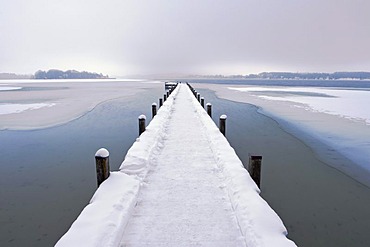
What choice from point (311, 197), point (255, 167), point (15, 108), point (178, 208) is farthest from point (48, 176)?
point (15, 108)

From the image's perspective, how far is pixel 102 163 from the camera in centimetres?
478

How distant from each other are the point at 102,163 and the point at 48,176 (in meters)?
4.59

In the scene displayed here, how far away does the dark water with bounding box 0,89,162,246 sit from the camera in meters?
5.52

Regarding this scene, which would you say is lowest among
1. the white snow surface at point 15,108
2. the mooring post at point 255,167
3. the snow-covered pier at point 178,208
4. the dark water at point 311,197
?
the dark water at point 311,197

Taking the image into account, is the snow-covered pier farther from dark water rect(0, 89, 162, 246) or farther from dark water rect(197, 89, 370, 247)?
dark water rect(0, 89, 162, 246)

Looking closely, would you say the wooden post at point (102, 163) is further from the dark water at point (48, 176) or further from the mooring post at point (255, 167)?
the mooring post at point (255, 167)

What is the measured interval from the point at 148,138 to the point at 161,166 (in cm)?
210

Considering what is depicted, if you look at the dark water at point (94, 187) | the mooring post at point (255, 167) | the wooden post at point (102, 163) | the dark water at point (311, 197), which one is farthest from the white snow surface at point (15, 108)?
the mooring post at point (255, 167)

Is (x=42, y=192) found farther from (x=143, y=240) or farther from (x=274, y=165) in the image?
(x=274, y=165)

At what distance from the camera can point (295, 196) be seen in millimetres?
6930

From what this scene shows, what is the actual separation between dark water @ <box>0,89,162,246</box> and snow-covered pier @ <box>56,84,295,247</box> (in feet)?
6.77

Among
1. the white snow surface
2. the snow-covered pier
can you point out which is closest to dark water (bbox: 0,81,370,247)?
the snow-covered pier

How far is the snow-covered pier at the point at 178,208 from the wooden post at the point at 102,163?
0.60 ft

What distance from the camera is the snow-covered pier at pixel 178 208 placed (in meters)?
3.50
